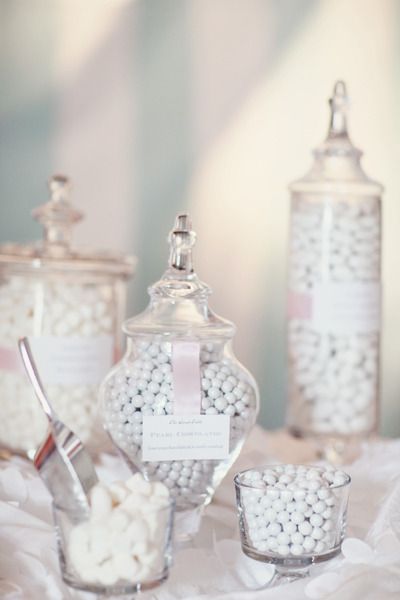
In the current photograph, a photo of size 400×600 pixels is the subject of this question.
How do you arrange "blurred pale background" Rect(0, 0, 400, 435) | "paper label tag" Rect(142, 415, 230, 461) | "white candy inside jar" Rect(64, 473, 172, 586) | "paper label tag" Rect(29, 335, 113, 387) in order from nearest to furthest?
"white candy inside jar" Rect(64, 473, 172, 586), "paper label tag" Rect(142, 415, 230, 461), "paper label tag" Rect(29, 335, 113, 387), "blurred pale background" Rect(0, 0, 400, 435)

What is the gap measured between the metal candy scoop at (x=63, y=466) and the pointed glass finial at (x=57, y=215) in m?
0.37

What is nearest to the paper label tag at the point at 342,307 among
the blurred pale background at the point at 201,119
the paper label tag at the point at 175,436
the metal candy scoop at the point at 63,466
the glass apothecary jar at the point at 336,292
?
the glass apothecary jar at the point at 336,292

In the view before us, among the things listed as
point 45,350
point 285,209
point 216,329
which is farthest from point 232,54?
point 216,329

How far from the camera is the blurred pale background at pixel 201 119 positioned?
1521 millimetres

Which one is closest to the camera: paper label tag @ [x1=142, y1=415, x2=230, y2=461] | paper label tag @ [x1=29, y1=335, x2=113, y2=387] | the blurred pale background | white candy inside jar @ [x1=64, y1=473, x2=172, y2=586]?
white candy inside jar @ [x1=64, y1=473, x2=172, y2=586]

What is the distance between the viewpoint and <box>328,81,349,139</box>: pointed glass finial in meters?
1.09

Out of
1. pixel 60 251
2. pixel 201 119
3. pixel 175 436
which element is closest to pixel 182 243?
pixel 175 436

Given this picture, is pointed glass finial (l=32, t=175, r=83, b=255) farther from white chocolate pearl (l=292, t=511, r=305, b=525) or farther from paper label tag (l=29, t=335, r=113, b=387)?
white chocolate pearl (l=292, t=511, r=305, b=525)

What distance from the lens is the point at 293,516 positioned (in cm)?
71

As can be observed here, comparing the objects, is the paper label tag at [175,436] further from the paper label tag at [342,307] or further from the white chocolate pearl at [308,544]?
the paper label tag at [342,307]

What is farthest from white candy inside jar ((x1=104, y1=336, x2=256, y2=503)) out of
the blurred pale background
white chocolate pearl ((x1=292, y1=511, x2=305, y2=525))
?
the blurred pale background

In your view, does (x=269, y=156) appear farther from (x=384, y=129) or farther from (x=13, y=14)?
(x=13, y=14)

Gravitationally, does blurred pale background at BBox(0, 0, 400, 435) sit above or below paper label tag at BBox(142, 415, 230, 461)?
above

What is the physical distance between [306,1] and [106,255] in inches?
29.2
